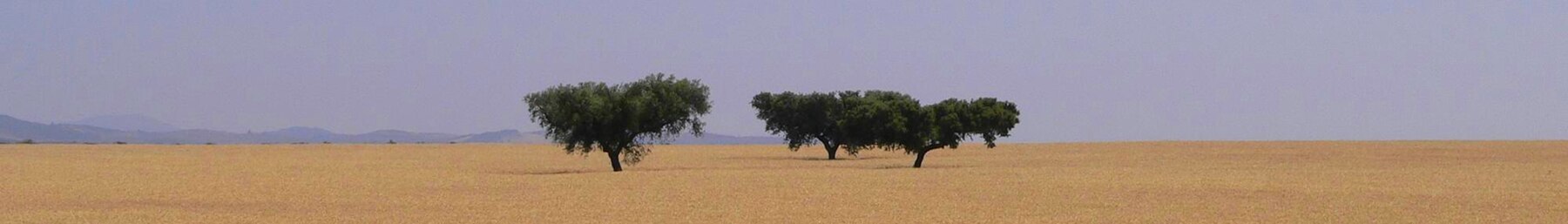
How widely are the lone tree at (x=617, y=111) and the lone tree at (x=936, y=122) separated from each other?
9.20 meters

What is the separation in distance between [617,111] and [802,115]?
30.9 meters

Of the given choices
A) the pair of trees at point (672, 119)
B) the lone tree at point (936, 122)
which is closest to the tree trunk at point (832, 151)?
the pair of trees at point (672, 119)

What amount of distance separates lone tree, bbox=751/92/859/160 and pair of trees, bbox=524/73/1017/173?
10152 mm

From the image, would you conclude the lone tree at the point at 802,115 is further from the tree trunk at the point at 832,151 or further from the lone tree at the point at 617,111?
the lone tree at the point at 617,111

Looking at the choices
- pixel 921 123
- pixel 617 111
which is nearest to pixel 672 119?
pixel 617 111

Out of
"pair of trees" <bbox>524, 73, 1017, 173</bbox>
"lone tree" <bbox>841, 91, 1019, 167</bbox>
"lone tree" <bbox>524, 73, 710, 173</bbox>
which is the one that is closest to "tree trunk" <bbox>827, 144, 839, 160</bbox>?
"pair of trees" <bbox>524, 73, 1017, 173</bbox>

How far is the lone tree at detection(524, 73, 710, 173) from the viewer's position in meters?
57.5

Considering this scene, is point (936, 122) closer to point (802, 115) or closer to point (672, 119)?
point (672, 119)

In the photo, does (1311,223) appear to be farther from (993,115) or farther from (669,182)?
(993,115)

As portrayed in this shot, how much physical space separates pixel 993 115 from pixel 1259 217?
117ft

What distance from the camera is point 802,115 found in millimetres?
87875

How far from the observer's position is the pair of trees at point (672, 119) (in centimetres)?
5769

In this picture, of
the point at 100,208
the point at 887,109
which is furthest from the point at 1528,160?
the point at 100,208

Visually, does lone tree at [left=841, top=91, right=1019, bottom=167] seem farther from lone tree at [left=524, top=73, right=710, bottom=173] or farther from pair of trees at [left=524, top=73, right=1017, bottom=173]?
lone tree at [left=524, top=73, right=710, bottom=173]
